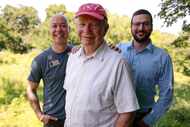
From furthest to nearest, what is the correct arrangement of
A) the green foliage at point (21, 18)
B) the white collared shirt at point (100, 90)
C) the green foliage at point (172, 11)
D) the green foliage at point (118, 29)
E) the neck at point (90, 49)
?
1. the green foliage at point (21, 18)
2. the green foliage at point (118, 29)
3. the green foliage at point (172, 11)
4. the neck at point (90, 49)
5. the white collared shirt at point (100, 90)

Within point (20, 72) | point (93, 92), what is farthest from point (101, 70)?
point (20, 72)

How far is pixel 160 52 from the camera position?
2.86m

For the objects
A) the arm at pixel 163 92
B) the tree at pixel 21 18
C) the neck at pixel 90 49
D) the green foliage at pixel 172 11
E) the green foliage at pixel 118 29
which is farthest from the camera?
the tree at pixel 21 18

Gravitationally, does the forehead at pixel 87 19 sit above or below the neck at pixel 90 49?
above

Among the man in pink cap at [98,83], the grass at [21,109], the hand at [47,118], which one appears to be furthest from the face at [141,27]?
the grass at [21,109]

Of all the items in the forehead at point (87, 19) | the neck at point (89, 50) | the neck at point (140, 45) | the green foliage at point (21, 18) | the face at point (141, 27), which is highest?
the forehead at point (87, 19)

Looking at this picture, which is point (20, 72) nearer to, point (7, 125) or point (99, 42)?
point (7, 125)

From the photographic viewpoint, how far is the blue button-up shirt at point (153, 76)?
2818 millimetres

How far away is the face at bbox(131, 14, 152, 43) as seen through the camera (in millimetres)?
2834

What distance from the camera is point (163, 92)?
9.35ft

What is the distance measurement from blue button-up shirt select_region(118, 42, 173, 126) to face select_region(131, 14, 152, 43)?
0.08 metres

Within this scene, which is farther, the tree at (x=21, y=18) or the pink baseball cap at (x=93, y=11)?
the tree at (x=21, y=18)

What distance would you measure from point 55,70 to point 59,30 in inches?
13.2

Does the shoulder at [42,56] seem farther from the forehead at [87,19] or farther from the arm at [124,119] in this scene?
the arm at [124,119]
